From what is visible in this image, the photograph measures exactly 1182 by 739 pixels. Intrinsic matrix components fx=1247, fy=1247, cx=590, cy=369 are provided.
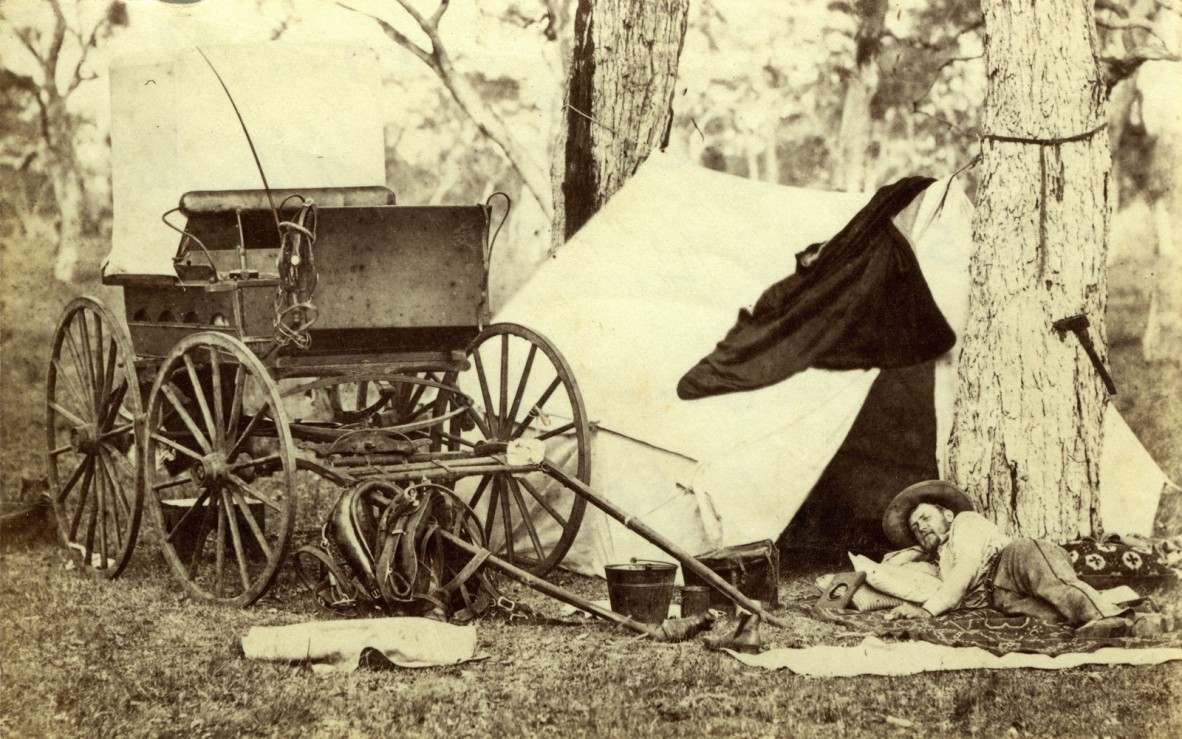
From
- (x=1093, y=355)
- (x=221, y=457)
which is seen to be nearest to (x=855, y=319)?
(x=1093, y=355)

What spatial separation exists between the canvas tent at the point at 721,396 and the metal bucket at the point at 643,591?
70 cm

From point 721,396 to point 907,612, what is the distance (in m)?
1.37

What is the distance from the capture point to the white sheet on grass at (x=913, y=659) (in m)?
4.60

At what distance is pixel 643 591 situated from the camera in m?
5.13

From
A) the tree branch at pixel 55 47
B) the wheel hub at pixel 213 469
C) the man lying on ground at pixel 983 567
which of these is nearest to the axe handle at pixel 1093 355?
the man lying on ground at pixel 983 567

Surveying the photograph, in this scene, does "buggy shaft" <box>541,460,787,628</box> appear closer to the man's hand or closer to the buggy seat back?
the man's hand

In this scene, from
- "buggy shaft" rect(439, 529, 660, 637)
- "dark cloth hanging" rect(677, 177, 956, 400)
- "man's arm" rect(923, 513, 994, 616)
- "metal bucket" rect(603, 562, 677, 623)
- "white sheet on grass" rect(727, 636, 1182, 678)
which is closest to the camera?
"white sheet on grass" rect(727, 636, 1182, 678)

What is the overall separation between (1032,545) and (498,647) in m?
2.31

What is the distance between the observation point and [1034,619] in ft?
17.0

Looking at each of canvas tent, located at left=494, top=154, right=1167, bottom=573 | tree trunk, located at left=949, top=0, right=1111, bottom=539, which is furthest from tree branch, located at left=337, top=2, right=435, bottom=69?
tree trunk, located at left=949, top=0, right=1111, bottom=539

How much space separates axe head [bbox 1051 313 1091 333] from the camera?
231 inches

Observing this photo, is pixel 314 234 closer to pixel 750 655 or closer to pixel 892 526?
pixel 750 655

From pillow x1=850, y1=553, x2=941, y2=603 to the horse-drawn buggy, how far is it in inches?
37.9

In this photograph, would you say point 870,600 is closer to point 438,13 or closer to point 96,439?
point 438,13
